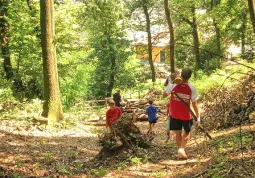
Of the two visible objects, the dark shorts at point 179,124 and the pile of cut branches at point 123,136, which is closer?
the dark shorts at point 179,124

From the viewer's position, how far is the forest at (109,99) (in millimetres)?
6012

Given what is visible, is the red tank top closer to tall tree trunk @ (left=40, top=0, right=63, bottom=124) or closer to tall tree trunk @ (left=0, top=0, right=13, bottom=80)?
tall tree trunk @ (left=40, top=0, right=63, bottom=124)

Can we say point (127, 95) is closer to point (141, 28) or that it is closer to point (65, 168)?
point (141, 28)

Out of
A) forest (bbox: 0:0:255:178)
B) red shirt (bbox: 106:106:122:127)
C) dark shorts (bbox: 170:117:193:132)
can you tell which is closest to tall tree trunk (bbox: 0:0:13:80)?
forest (bbox: 0:0:255:178)

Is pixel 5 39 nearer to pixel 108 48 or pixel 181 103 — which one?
pixel 108 48

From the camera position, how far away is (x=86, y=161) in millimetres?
7719

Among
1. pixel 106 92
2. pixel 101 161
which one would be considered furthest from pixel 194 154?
pixel 106 92

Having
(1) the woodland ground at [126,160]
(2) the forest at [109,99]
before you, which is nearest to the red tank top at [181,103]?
(2) the forest at [109,99]

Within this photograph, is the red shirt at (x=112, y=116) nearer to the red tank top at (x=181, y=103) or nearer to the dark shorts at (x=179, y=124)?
the dark shorts at (x=179, y=124)

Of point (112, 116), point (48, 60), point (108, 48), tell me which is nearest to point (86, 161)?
point (112, 116)

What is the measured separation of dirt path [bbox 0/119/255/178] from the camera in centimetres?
592

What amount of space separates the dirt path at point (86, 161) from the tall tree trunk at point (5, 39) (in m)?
11.3

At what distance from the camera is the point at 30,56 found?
1952 cm

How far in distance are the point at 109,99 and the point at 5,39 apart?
1268 centimetres
